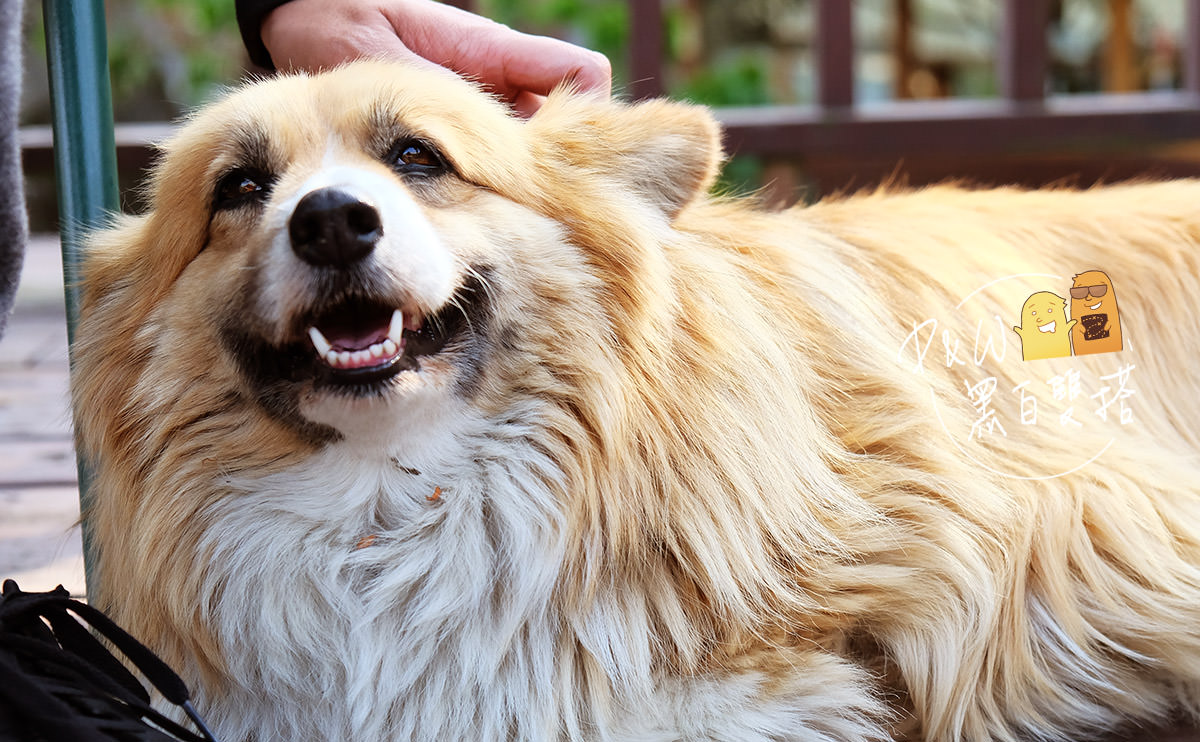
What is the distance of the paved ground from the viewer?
2.15 metres

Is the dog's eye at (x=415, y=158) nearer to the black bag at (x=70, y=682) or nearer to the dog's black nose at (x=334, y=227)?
the dog's black nose at (x=334, y=227)

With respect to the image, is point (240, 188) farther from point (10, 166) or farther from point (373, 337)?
point (10, 166)

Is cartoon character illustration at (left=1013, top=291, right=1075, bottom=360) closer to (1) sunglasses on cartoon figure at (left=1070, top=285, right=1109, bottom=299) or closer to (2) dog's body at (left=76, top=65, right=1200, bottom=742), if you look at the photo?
(1) sunglasses on cartoon figure at (left=1070, top=285, right=1109, bottom=299)

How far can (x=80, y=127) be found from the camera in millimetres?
1669

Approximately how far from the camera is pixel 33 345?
4.06m

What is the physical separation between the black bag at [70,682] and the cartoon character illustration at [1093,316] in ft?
4.63

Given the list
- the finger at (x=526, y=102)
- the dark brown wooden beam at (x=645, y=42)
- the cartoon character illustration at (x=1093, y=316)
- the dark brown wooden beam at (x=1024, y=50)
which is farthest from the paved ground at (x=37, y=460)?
the dark brown wooden beam at (x=1024, y=50)

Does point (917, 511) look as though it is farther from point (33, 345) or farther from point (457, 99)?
point (33, 345)

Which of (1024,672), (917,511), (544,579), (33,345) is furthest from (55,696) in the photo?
(33,345)

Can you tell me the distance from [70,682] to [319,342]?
1.57 feet

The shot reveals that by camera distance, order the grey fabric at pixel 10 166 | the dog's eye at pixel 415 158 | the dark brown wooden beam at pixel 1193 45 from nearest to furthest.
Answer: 1. the dog's eye at pixel 415 158
2. the grey fabric at pixel 10 166
3. the dark brown wooden beam at pixel 1193 45

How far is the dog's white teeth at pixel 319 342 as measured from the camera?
1.45 m

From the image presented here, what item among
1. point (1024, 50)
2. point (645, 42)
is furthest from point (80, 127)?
point (1024, 50)

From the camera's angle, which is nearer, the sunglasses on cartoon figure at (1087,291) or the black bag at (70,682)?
the black bag at (70,682)
